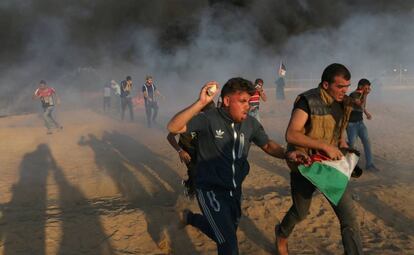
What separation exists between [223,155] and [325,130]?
0.83 metres

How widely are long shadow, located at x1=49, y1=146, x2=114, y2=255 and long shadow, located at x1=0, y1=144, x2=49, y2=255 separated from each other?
0.22 metres

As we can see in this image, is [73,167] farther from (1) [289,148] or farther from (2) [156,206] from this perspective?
(1) [289,148]

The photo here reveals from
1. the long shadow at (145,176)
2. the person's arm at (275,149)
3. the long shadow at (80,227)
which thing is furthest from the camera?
the long shadow at (145,176)

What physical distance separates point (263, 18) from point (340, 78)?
2441cm

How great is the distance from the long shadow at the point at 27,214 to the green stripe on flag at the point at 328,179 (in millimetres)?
2563

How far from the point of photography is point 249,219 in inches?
166

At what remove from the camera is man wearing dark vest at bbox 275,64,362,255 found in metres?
2.71

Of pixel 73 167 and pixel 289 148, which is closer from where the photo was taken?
pixel 289 148

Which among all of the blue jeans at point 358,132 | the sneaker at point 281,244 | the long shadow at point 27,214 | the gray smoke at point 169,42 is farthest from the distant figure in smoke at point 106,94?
the sneaker at point 281,244

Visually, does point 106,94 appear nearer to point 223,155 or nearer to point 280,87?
point 280,87

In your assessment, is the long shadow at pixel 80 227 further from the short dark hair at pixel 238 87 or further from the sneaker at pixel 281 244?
the short dark hair at pixel 238 87

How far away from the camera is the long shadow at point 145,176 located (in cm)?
425

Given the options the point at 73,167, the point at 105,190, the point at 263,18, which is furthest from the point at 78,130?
the point at 263,18

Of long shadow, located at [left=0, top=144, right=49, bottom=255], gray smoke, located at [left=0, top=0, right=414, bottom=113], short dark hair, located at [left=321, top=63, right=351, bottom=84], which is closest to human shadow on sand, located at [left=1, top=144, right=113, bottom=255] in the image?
long shadow, located at [left=0, top=144, right=49, bottom=255]
